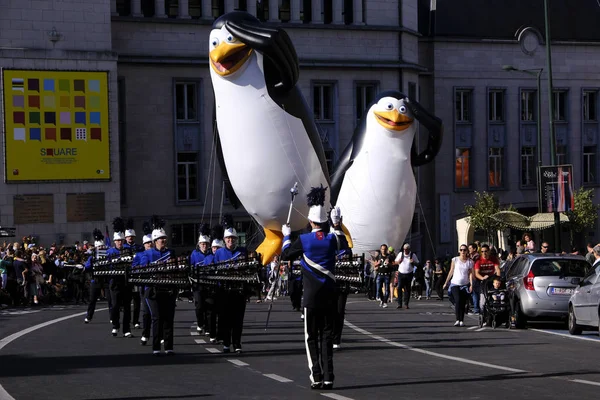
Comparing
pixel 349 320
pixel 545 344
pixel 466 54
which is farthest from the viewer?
pixel 466 54

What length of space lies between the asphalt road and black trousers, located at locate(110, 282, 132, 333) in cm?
41

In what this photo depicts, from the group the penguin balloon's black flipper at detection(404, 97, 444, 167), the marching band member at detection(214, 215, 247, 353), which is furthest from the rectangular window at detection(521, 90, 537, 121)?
the marching band member at detection(214, 215, 247, 353)

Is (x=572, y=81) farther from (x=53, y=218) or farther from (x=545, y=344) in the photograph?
(x=545, y=344)

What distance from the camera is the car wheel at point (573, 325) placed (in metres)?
23.5

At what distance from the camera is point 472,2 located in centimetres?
6738

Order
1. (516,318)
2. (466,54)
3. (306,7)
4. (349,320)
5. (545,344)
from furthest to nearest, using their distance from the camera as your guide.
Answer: (466,54) → (306,7) → (349,320) → (516,318) → (545,344)

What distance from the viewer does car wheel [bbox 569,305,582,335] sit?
2353 centimetres

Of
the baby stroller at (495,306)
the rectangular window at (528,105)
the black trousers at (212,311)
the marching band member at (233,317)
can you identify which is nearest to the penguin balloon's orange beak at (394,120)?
the baby stroller at (495,306)

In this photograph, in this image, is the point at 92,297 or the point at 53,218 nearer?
the point at 92,297

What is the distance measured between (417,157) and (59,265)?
34.8ft

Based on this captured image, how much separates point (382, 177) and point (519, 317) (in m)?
13.9

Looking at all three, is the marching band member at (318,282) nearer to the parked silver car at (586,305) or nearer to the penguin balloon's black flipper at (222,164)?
the parked silver car at (586,305)

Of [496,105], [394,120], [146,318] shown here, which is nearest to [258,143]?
[394,120]

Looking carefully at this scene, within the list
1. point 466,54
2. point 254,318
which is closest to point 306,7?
point 466,54
